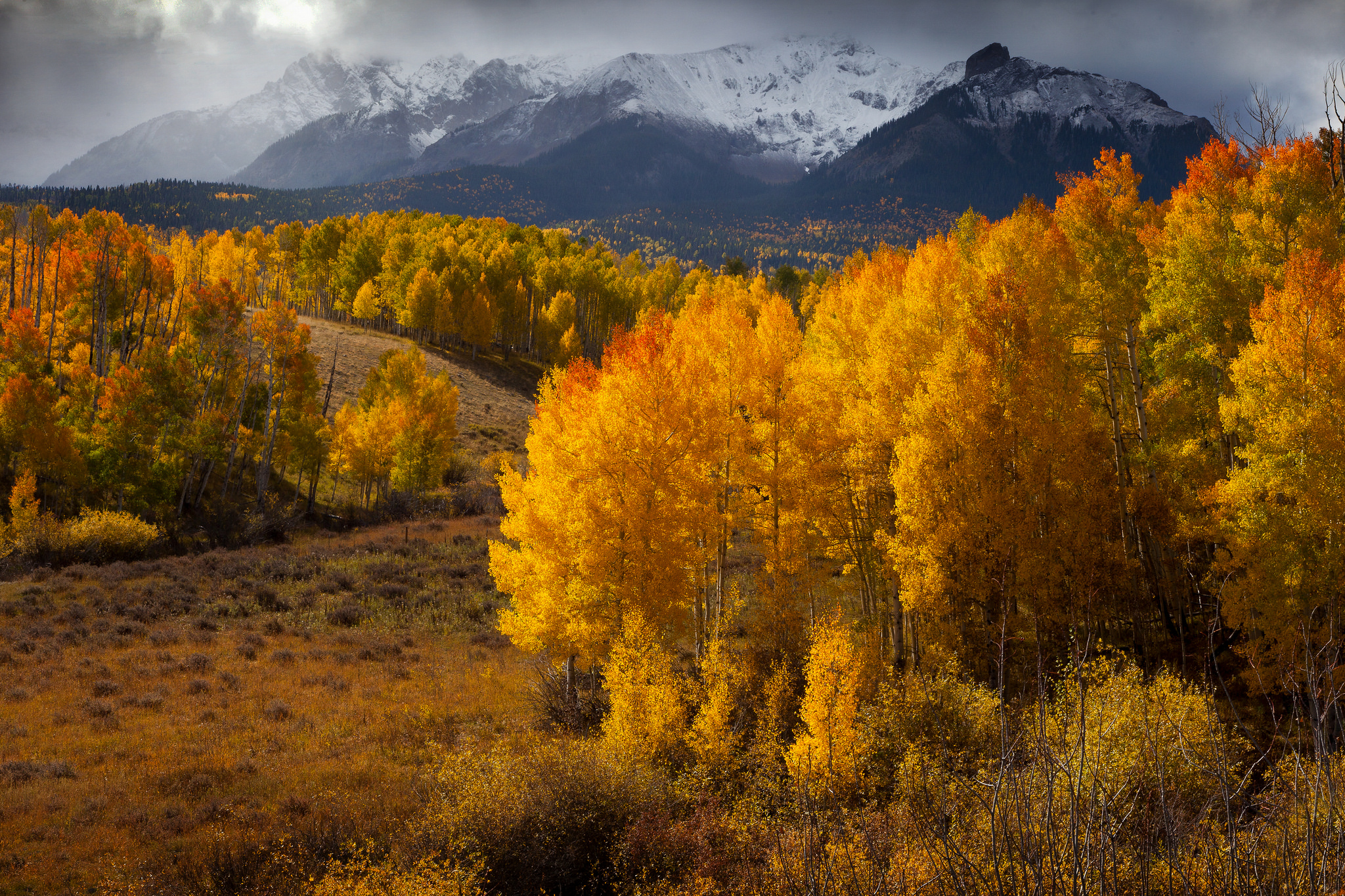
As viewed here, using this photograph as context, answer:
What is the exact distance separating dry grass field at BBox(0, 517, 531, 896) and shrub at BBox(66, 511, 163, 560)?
199 cm

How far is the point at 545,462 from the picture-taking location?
15.9 m

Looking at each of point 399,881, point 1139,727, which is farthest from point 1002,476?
point 399,881

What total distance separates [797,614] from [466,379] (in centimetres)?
4773

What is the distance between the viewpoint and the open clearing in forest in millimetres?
51656

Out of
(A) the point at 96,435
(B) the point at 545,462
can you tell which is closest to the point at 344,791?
(B) the point at 545,462

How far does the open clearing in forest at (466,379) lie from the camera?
51.7 metres

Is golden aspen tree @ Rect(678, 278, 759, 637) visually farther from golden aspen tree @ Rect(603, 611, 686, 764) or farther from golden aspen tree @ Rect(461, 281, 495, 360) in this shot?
golden aspen tree @ Rect(461, 281, 495, 360)

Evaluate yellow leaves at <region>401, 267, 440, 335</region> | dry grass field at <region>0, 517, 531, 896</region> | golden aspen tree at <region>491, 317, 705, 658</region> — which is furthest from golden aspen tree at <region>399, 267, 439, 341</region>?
golden aspen tree at <region>491, 317, 705, 658</region>

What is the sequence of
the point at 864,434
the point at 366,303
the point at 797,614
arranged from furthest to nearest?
the point at 366,303, the point at 797,614, the point at 864,434

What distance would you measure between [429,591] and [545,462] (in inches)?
527

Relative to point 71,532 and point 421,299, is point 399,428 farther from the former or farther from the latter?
point 421,299

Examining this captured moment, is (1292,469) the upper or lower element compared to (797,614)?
upper

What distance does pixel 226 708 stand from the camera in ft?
52.2

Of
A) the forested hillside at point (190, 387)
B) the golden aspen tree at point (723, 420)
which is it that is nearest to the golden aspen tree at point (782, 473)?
the golden aspen tree at point (723, 420)
